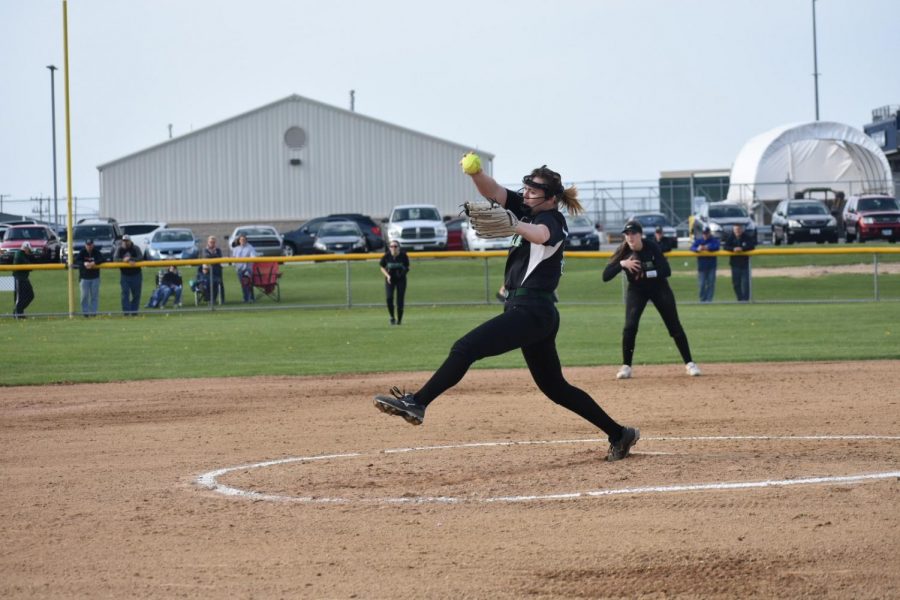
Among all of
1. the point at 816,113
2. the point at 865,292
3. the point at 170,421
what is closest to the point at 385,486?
the point at 170,421

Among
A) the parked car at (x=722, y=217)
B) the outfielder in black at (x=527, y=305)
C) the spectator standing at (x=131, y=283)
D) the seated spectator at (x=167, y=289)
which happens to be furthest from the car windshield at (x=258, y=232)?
the outfielder in black at (x=527, y=305)

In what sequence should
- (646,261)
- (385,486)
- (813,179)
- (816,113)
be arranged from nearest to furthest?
(385,486) < (646,261) < (813,179) < (816,113)

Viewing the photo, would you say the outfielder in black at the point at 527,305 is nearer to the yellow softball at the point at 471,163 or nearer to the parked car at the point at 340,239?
the yellow softball at the point at 471,163

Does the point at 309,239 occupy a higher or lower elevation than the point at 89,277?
higher

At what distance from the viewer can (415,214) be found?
151 ft

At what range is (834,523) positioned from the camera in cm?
671

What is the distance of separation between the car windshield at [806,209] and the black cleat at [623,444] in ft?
128

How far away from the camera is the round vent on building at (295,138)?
5873cm

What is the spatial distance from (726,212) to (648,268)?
32554 mm

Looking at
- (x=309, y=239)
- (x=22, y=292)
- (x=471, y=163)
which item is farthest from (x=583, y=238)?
(x=471, y=163)

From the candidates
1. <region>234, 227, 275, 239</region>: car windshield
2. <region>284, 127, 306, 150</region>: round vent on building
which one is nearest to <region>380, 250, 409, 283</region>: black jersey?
<region>234, 227, 275, 239</region>: car windshield

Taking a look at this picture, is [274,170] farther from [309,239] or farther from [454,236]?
[454,236]

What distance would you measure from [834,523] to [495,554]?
6.51 feet

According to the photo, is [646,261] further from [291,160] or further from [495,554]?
[291,160]
